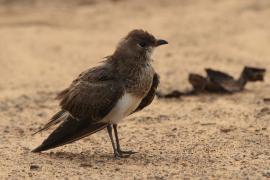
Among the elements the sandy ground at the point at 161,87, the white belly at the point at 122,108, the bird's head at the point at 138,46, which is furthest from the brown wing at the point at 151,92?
the sandy ground at the point at 161,87

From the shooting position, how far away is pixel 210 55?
14.7 meters

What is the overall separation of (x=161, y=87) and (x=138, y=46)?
12.2ft

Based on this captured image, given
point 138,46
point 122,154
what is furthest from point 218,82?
point 122,154

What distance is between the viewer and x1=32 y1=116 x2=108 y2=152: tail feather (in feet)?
27.7

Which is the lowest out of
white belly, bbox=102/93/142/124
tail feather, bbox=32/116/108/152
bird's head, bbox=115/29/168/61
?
tail feather, bbox=32/116/108/152

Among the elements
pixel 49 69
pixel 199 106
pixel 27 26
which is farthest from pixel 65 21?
pixel 199 106

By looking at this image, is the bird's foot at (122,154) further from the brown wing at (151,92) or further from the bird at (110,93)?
the brown wing at (151,92)

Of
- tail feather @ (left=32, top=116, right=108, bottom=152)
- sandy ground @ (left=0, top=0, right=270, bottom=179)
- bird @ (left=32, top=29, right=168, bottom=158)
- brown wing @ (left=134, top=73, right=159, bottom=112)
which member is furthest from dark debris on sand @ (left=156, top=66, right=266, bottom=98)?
tail feather @ (left=32, top=116, right=108, bottom=152)

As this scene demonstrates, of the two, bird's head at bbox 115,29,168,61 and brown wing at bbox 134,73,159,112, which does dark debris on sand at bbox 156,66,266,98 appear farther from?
bird's head at bbox 115,29,168,61

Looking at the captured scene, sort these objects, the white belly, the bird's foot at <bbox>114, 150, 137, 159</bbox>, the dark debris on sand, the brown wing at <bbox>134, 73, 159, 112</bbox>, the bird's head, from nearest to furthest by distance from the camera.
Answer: the white belly < the bird's foot at <bbox>114, 150, 137, 159</bbox> < the bird's head < the brown wing at <bbox>134, 73, 159, 112</bbox> < the dark debris on sand

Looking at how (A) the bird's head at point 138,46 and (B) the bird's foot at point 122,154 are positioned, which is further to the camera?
(A) the bird's head at point 138,46

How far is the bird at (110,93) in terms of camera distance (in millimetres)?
8438

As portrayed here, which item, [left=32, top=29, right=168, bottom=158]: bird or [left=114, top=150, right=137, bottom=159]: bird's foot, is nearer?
[left=32, top=29, right=168, bottom=158]: bird

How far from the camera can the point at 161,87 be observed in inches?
494
